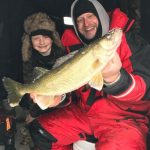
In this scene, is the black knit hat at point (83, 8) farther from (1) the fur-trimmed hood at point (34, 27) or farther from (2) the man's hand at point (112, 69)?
(2) the man's hand at point (112, 69)

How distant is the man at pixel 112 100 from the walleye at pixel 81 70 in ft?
1.02

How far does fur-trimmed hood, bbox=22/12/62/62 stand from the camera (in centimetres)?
455

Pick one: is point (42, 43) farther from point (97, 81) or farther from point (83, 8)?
point (97, 81)

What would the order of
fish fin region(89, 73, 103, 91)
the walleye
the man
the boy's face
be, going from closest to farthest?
1. the walleye
2. fish fin region(89, 73, 103, 91)
3. the man
4. the boy's face

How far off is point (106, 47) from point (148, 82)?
76 centimetres

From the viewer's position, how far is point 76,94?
4.53m

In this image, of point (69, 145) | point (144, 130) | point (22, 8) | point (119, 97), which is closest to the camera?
point (119, 97)

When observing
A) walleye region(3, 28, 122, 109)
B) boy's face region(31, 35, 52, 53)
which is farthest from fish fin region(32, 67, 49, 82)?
boy's face region(31, 35, 52, 53)

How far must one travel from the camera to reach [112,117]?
4070 mm

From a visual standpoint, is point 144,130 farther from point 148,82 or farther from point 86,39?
point 86,39

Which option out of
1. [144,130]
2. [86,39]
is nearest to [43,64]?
[86,39]

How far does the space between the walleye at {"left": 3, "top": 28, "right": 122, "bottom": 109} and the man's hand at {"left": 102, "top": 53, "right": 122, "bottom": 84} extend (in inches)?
3.4

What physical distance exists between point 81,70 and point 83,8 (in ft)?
3.98

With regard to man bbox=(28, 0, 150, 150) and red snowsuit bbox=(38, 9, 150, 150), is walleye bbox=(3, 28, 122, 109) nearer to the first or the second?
man bbox=(28, 0, 150, 150)
